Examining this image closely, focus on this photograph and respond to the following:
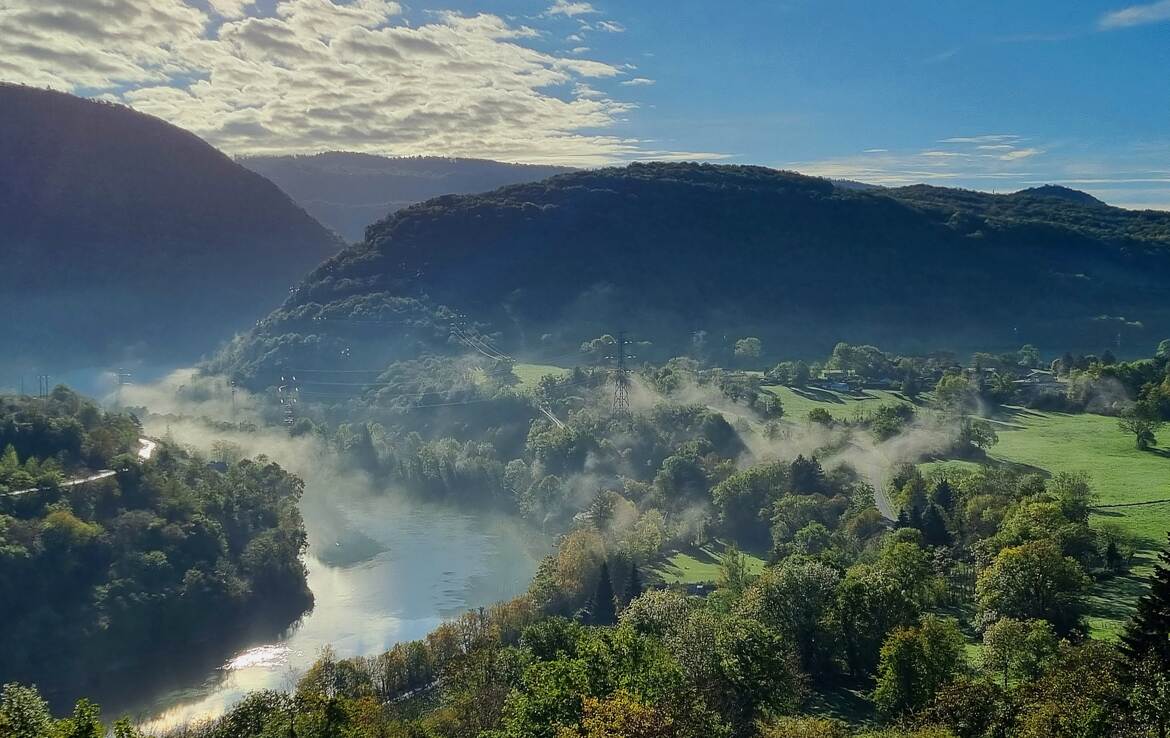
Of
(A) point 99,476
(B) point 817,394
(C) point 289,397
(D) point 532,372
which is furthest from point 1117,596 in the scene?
(C) point 289,397

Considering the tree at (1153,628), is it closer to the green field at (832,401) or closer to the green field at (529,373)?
the green field at (832,401)

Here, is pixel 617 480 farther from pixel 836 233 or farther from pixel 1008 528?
pixel 836 233

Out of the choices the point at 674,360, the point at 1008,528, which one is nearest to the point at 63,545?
the point at 1008,528

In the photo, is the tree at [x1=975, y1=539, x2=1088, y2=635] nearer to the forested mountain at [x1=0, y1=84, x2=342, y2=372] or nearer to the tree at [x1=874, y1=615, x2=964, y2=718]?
the tree at [x1=874, y1=615, x2=964, y2=718]

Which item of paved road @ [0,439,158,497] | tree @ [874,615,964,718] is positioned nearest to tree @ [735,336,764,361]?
paved road @ [0,439,158,497]

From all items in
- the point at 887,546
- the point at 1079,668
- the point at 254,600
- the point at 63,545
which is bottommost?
the point at 254,600

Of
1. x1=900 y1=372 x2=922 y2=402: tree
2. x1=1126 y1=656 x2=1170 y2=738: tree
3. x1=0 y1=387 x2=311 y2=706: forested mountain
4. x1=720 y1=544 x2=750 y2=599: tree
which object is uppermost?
x1=1126 y1=656 x2=1170 y2=738: tree
